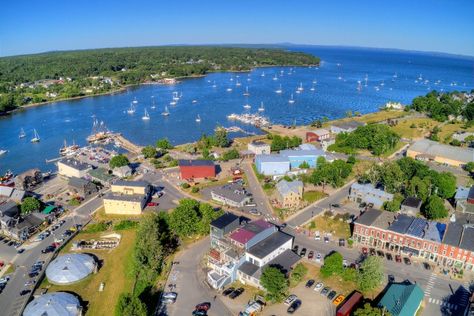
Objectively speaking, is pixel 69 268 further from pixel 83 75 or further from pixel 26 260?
pixel 83 75

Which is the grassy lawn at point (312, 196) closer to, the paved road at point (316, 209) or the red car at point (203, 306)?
the paved road at point (316, 209)

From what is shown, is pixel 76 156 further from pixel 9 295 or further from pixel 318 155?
pixel 318 155

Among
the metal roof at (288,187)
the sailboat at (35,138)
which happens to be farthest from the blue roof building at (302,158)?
the sailboat at (35,138)

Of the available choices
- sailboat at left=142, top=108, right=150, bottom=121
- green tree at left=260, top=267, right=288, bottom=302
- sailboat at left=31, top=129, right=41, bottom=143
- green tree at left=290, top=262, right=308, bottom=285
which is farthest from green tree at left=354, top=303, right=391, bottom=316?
sailboat at left=142, top=108, right=150, bottom=121

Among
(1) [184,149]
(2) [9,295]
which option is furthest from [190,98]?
(2) [9,295]

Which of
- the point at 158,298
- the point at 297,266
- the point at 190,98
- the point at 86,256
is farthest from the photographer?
the point at 190,98

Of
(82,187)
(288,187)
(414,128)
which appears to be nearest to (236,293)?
(288,187)

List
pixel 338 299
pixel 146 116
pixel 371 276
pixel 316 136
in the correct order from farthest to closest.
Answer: pixel 146 116 < pixel 316 136 < pixel 371 276 < pixel 338 299
